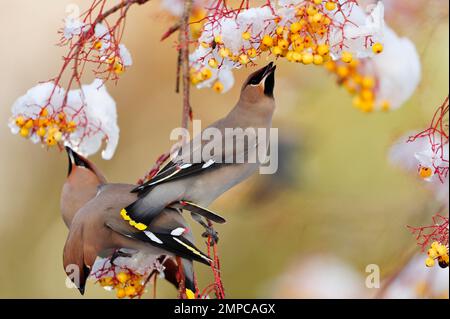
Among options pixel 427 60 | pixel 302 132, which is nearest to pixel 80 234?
pixel 427 60

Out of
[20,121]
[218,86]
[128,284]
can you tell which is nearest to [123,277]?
[128,284]

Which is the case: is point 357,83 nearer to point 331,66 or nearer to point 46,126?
point 331,66

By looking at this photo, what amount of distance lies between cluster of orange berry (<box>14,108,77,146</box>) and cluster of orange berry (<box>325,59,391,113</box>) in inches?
31.5

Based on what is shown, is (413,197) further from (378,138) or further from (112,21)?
(112,21)

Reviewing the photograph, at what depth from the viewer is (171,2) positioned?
6.82 feet

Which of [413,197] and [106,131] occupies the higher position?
[413,197]

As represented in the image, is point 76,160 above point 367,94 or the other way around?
the other way around

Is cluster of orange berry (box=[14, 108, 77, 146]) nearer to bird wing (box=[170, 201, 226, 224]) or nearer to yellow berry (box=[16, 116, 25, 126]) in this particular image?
yellow berry (box=[16, 116, 25, 126])

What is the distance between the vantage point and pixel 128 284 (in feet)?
5.82

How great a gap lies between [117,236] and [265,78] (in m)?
0.48

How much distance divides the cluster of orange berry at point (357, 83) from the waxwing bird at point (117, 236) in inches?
31.2

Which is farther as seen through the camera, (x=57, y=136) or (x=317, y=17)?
(x=57, y=136)
